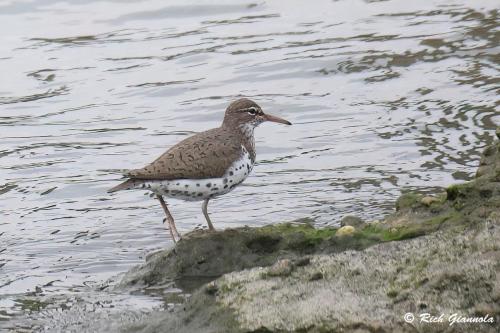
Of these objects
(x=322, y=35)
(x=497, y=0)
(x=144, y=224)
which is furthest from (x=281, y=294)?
(x=497, y=0)

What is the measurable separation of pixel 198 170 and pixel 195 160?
10cm

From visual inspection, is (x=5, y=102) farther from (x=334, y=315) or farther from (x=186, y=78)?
(x=334, y=315)

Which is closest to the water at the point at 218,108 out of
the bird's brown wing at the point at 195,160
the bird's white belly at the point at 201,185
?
the bird's white belly at the point at 201,185

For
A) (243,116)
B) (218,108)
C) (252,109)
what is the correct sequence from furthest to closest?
(218,108) → (252,109) → (243,116)

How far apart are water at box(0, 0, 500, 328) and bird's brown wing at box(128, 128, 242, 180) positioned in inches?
39.4

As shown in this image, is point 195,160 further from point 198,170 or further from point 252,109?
point 252,109

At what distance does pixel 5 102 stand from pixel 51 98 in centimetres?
62

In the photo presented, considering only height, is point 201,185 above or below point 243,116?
below

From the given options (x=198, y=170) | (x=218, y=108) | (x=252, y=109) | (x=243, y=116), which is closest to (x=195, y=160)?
(x=198, y=170)

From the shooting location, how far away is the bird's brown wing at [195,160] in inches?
332

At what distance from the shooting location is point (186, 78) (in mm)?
14914

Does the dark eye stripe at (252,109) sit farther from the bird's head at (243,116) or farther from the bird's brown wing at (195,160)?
the bird's brown wing at (195,160)

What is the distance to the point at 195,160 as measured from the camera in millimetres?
8625

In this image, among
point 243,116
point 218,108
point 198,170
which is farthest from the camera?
point 218,108
